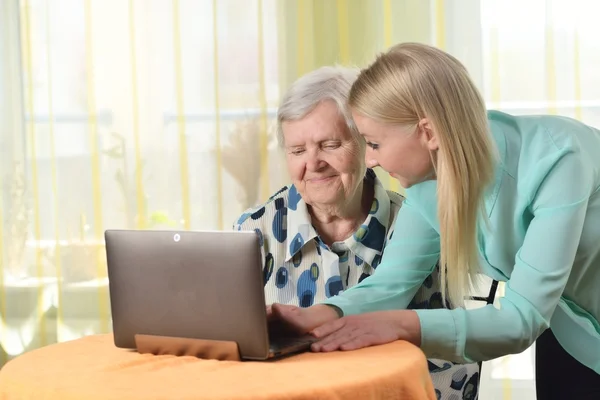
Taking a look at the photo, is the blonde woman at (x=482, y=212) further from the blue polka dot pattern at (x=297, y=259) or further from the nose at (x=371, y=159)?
the blue polka dot pattern at (x=297, y=259)

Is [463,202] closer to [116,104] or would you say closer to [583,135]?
[583,135]

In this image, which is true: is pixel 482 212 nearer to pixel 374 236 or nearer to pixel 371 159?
pixel 371 159

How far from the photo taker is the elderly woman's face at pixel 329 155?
7.57 ft

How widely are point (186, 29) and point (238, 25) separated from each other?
25cm

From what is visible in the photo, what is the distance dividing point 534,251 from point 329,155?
76 centimetres

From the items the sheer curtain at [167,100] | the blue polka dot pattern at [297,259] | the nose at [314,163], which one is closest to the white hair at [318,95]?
the nose at [314,163]

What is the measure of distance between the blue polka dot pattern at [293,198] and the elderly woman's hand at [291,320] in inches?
24.7

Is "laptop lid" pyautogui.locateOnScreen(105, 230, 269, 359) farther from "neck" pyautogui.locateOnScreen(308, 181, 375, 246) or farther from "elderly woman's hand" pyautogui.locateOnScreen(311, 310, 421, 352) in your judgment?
"neck" pyautogui.locateOnScreen(308, 181, 375, 246)

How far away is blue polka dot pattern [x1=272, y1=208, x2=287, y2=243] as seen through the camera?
2.38 m

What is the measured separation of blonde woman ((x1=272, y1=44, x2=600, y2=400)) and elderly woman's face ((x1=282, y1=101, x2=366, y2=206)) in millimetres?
395

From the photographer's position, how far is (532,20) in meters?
3.51

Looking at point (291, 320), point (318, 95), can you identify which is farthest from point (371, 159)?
point (318, 95)

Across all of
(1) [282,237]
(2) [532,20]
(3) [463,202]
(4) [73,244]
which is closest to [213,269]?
(3) [463,202]

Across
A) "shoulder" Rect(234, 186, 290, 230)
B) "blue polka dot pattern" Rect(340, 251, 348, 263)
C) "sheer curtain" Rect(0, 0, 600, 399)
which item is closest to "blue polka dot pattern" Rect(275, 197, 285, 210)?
"shoulder" Rect(234, 186, 290, 230)
